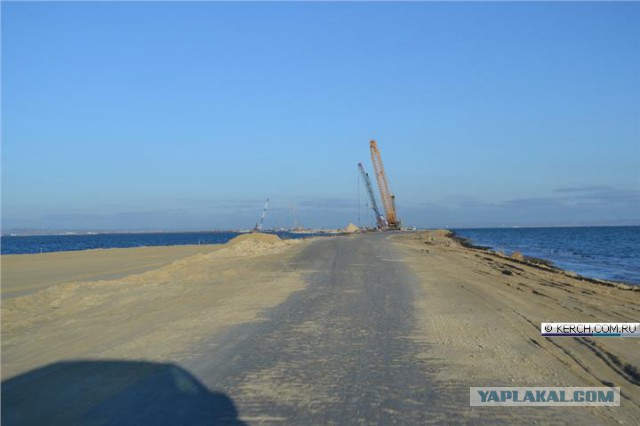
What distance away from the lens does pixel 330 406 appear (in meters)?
6.06

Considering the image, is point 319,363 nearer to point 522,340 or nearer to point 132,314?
Result: point 522,340

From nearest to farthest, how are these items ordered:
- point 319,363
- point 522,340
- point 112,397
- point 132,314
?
point 112,397, point 319,363, point 522,340, point 132,314

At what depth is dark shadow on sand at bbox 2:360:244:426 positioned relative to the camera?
19.2 feet

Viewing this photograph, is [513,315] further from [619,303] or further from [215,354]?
[215,354]

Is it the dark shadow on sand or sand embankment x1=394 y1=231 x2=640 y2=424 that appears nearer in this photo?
the dark shadow on sand

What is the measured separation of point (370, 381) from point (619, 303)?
11.6 meters

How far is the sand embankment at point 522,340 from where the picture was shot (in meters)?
7.24

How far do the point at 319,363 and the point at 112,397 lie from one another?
282cm

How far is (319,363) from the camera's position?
25.7ft

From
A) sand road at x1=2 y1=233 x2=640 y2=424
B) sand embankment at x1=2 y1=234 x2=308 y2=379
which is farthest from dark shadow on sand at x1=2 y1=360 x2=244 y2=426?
sand embankment at x1=2 y1=234 x2=308 y2=379

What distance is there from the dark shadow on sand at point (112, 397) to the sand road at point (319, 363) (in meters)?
0.02

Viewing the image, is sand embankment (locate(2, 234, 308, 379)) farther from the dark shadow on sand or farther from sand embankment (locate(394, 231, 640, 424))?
sand embankment (locate(394, 231, 640, 424))

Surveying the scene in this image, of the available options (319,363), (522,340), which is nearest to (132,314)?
(319,363)

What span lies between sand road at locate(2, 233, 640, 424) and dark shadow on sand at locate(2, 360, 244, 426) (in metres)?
0.02
